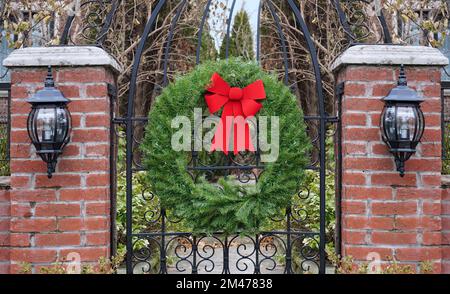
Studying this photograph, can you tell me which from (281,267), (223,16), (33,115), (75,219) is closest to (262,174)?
(75,219)

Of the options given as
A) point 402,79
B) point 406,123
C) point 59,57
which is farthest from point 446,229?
point 59,57

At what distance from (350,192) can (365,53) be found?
33.9 inches

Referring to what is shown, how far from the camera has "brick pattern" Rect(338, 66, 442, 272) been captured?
3.55 meters

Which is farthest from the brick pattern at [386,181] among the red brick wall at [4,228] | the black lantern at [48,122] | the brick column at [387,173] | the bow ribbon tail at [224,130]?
the red brick wall at [4,228]

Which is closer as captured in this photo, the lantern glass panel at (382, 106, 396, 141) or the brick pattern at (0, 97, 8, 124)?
the lantern glass panel at (382, 106, 396, 141)

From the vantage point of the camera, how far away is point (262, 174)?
373cm

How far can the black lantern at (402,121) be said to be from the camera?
337 centimetres

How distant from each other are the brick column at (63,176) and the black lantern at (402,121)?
5.63ft

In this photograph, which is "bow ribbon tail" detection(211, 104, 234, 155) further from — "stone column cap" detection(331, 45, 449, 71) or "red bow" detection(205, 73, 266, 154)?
"stone column cap" detection(331, 45, 449, 71)

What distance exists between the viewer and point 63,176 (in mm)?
3578

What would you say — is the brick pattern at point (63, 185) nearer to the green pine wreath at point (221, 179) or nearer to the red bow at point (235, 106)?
the green pine wreath at point (221, 179)

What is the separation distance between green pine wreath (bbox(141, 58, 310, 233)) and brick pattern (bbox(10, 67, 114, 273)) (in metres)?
0.35

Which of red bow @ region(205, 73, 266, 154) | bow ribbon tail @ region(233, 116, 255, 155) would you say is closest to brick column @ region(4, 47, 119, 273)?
red bow @ region(205, 73, 266, 154)

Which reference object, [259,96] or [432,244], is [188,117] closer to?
[259,96]
